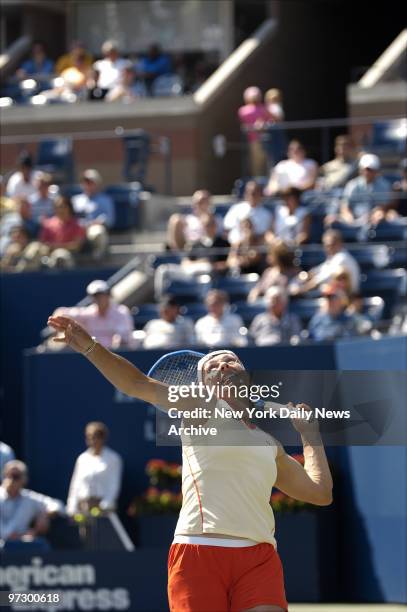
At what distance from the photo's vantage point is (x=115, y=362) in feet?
20.2

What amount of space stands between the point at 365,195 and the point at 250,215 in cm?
113

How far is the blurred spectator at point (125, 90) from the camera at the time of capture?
2136cm

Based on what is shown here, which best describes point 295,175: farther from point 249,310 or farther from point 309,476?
point 309,476

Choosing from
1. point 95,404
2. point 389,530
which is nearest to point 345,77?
point 95,404

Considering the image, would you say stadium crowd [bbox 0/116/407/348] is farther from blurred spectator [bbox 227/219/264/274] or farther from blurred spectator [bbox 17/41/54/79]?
blurred spectator [bbox 17/41/54/79]

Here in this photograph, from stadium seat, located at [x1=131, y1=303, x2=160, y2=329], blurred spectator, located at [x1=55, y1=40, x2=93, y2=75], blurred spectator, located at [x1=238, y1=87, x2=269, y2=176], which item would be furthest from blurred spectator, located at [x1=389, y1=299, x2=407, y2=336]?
blurred spectator, located at [x1=55, y1=40, x2=93, y2=75]

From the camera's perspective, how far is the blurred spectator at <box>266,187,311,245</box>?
609 inches

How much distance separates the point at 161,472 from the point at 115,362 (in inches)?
298

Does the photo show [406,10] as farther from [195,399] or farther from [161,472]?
[195,399]

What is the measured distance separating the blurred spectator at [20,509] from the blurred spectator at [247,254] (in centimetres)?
320

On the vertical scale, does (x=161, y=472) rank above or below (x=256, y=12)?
below

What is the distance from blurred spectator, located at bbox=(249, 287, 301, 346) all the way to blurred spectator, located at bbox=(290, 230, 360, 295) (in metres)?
0.50

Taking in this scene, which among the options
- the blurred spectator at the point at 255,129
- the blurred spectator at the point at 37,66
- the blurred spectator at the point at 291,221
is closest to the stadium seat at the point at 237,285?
the blurred spectator at the point at 291,221

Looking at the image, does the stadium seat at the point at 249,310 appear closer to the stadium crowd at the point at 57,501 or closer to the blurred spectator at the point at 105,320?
the blurred spectator at the point at 105,320
